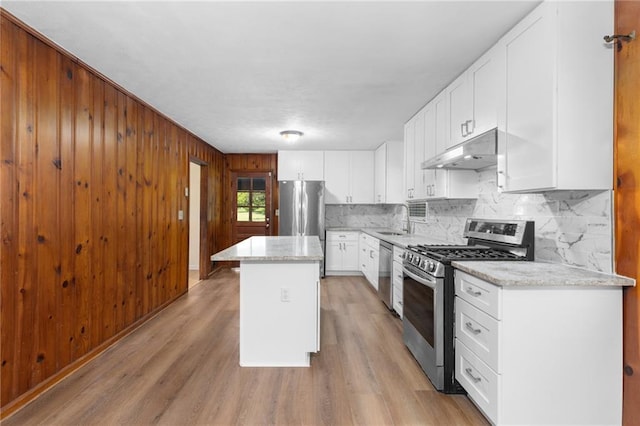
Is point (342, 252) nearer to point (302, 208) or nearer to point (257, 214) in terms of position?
point (302, 208)

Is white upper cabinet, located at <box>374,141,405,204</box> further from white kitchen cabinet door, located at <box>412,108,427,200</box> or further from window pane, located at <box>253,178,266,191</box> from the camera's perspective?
window pane, located at <box>253,178,266,191</box>

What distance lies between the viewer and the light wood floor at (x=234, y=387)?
1.94 m

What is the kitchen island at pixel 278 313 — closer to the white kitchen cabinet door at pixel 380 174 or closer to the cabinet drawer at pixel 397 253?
the cabinet drawer at pixel 397 253

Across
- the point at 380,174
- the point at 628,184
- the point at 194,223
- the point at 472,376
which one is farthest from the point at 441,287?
the point at 194,223

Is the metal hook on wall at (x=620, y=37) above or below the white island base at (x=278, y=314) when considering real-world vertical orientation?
above

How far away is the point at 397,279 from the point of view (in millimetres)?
3598

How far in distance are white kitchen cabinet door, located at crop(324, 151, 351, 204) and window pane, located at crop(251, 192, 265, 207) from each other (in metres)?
1.34

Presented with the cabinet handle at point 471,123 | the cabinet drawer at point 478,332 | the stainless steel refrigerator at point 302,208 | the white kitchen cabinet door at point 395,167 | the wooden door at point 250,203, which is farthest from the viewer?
the wooden door at point 250,203

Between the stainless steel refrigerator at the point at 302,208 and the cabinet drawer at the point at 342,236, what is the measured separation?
21 centimetres

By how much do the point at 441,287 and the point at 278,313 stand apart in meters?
1.28

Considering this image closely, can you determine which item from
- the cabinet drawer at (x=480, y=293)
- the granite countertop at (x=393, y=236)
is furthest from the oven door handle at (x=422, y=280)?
the granite countertop at (x=393, y=236)

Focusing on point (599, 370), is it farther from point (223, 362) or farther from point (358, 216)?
point (358, 216)

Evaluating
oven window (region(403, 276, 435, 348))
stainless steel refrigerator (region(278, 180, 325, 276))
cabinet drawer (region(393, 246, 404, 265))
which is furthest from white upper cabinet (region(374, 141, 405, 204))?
oven window (region(403, 276, 435, 348))

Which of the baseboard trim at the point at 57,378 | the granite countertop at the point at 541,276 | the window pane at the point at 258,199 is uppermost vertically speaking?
the window pane at the point at 258,199
